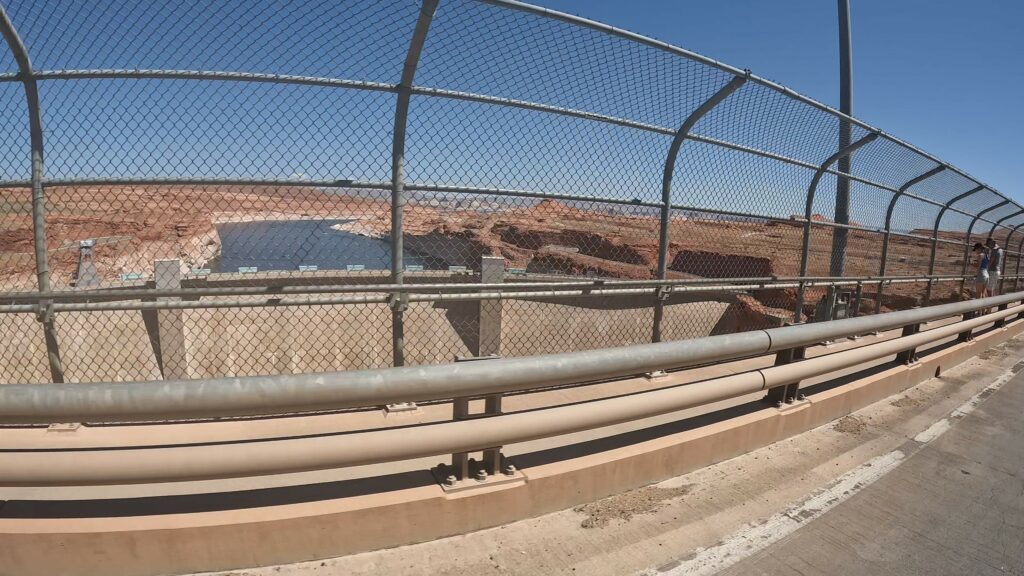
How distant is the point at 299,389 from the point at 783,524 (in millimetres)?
2500

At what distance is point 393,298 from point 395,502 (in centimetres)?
162

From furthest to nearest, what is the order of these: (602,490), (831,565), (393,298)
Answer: (393,298) < (602,490) < (831,565)

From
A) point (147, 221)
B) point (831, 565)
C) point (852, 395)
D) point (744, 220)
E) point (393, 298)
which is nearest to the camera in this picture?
point (831, 565)

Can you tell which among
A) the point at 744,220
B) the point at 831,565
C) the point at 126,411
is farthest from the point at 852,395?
the point at 126,411

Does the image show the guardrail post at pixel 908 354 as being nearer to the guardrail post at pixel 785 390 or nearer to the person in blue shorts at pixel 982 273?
the guardrail post at pixel 785 390


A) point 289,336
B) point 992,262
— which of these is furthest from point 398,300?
point 992,262

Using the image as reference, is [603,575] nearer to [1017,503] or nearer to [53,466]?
[53,466]

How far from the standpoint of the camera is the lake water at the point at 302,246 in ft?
12.7

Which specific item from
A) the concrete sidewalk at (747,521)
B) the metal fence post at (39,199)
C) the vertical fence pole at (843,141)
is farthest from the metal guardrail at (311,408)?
the vertical fence pole at (843,141)

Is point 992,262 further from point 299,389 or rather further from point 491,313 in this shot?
point 299,389

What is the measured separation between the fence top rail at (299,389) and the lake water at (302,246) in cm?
173

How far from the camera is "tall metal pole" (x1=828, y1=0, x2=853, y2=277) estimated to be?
6.32 metres

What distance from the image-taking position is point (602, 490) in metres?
2.74

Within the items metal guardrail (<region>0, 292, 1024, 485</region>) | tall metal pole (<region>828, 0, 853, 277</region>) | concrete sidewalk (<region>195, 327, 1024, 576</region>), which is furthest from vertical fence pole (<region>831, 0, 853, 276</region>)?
metal guardrail (<region>0, 292, 1024, 485</region>)
